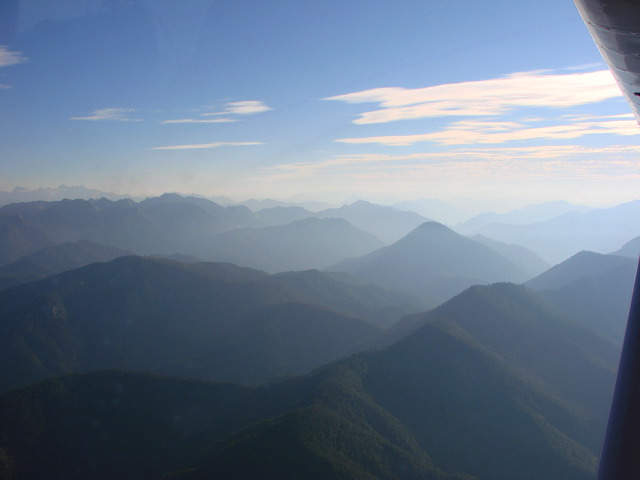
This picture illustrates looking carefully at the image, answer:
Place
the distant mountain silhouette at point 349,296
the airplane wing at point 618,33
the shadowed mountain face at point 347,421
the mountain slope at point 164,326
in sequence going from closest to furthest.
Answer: the airplane wing at point 618,33 < the shadowed mountain face at point 347,421 < the mountain slope at point 164,326 < the distant mountain silhouette at point 349,296

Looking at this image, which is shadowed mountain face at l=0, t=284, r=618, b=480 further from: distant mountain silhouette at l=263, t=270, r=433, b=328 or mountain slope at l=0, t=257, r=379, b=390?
distant mountain silhouette at l=263, t=270, r=433, b=328

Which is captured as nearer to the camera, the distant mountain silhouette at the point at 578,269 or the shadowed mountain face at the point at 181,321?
the shadowed mountain face at the point at 181,321

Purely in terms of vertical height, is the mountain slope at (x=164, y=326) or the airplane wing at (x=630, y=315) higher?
the airplane wing at (x=630, y=315)

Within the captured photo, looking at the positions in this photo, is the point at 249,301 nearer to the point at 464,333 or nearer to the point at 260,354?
→ the point at 260,354

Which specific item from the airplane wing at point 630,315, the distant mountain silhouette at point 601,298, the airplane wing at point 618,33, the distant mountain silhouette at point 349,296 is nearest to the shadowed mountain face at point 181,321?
the distant mountain silhouette at point 349,296

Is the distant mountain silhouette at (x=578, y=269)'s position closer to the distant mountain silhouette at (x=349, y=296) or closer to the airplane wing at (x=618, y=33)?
the distant mountain silhouette at (x=349, y=296)

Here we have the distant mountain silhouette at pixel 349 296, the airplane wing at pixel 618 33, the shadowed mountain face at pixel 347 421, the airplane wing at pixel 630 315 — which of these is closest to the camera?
the airplane wing at pixel 618 33

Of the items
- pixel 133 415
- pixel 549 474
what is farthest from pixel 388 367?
pixel 133 415
